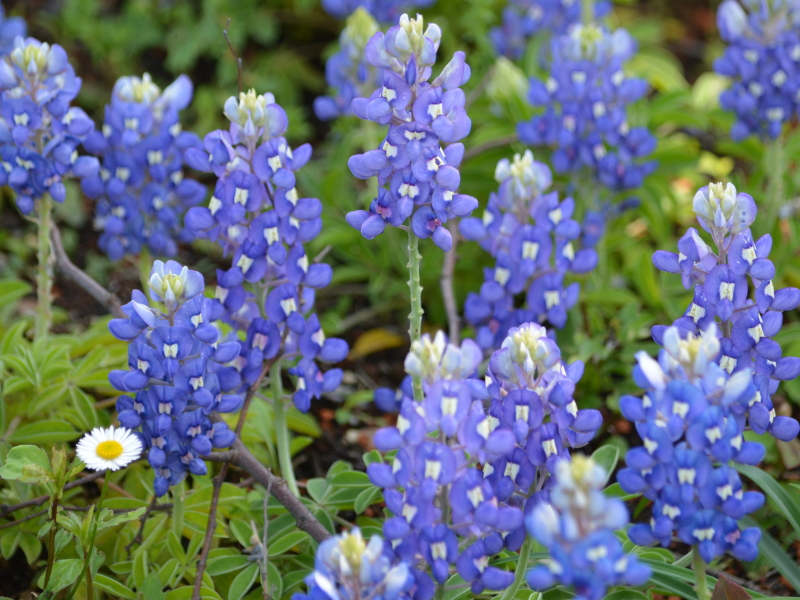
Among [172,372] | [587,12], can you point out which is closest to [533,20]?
[587,12]

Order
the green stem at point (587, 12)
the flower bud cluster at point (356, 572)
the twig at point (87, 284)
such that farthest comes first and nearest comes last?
the green stem at point (587, 12) < the twig at point (87, 284) < the flower bud cluster at point (356, 572)

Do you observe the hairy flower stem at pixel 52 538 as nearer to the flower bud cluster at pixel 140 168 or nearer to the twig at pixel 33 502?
the twig at pixel 33 502

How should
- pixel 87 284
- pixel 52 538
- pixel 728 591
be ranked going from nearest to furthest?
1. pixel 728 591
2. pixel 52 538
3. pixel 87 284

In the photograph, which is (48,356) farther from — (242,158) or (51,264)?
(242,158)

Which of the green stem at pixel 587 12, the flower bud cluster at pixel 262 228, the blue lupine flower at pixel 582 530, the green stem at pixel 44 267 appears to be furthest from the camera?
the green stem at pixel 587 12

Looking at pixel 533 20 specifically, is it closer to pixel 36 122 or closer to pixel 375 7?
pixel 375 7

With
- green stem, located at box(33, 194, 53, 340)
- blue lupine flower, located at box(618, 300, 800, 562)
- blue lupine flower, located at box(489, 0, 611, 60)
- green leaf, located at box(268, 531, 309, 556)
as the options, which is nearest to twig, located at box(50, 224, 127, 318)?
green stem, located at box(33, 194, 53, 340)

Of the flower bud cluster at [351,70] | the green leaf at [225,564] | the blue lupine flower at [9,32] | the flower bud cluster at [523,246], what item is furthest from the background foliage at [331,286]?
the blue lupine flower at [9,32]
